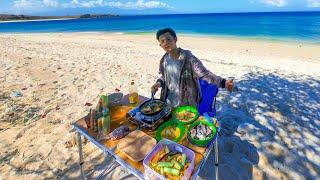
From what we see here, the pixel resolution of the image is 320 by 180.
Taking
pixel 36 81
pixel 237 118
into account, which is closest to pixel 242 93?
pixel 237 118

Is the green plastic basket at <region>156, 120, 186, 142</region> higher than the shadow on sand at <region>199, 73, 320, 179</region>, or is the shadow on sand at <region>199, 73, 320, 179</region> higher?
the green plastic basket at <region>156, 120, 186, 142</region>

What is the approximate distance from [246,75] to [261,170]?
5.10 meters

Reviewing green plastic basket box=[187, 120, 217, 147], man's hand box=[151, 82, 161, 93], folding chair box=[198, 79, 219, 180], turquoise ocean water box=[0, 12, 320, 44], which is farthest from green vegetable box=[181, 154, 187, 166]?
turquoise ocean water box=[0, 12, 320, 44]

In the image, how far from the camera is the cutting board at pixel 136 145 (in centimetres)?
205

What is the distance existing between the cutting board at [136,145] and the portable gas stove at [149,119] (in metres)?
0.14

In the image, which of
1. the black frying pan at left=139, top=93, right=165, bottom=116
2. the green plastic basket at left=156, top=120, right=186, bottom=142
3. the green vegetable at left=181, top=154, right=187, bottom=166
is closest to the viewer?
the green vegetable at left=181, top=154, right=187, bottom=166

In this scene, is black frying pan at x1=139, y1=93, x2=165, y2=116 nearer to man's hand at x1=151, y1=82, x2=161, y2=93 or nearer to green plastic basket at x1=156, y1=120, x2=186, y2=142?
green plastic basket at x1=156, y1=120, x2=186, y2=142

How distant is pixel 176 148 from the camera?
204 centimetres

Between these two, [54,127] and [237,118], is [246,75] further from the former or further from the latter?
[54,127]

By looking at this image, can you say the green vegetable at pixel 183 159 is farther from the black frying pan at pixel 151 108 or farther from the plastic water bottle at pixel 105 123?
the plastic water bottle at pixel 105 123

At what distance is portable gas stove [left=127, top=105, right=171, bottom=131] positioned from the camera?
247 cm

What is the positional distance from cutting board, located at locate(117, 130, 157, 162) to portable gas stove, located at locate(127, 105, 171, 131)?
5.6 inches

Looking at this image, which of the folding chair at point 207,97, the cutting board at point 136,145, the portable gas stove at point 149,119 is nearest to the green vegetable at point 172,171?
the cutting board at point 136,145

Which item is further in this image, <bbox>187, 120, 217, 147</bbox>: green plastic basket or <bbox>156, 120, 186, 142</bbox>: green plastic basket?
<bbox>156, 120, 186, 142</bbox>: green plastic basket
